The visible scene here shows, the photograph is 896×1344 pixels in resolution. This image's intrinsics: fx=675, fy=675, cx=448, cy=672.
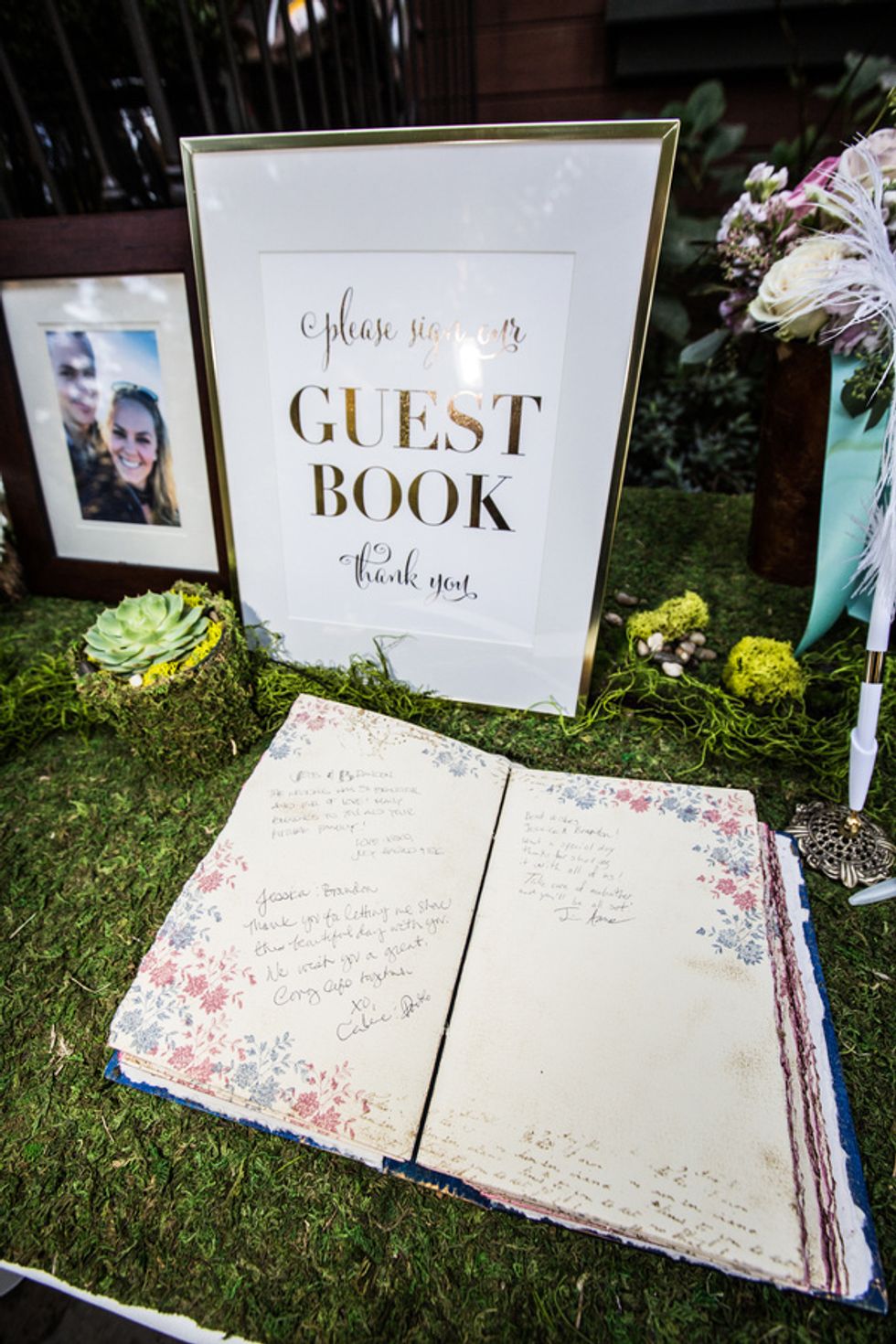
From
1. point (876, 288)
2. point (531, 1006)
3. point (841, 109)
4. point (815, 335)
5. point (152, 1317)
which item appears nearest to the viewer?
point (152, 1317)

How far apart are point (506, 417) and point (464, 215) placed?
188 mm

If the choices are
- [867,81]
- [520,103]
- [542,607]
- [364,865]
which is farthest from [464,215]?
[520,103]

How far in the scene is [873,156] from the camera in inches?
27.9

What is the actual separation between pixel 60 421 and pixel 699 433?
144cm

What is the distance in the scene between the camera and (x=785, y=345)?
35.3 inches

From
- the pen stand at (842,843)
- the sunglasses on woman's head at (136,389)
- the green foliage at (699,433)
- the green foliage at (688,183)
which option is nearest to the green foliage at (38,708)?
the sunglasses on woman's head at (136,389)

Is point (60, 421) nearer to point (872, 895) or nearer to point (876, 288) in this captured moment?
point (876, 288)

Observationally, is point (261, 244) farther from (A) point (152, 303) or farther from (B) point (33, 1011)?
(B) point (33, 1011)

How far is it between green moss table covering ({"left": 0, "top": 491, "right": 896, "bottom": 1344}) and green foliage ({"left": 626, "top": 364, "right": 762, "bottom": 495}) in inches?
39.9

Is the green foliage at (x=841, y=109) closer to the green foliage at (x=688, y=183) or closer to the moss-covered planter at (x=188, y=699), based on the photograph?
the green foliage at (x=688, y=183)

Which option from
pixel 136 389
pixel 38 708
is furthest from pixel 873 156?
pixel 38 708

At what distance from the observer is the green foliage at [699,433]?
1.68m

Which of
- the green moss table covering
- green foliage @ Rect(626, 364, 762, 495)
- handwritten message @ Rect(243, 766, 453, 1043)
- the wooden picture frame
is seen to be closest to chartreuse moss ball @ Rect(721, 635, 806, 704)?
the green moss table covering

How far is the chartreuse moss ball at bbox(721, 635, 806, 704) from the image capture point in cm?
77
